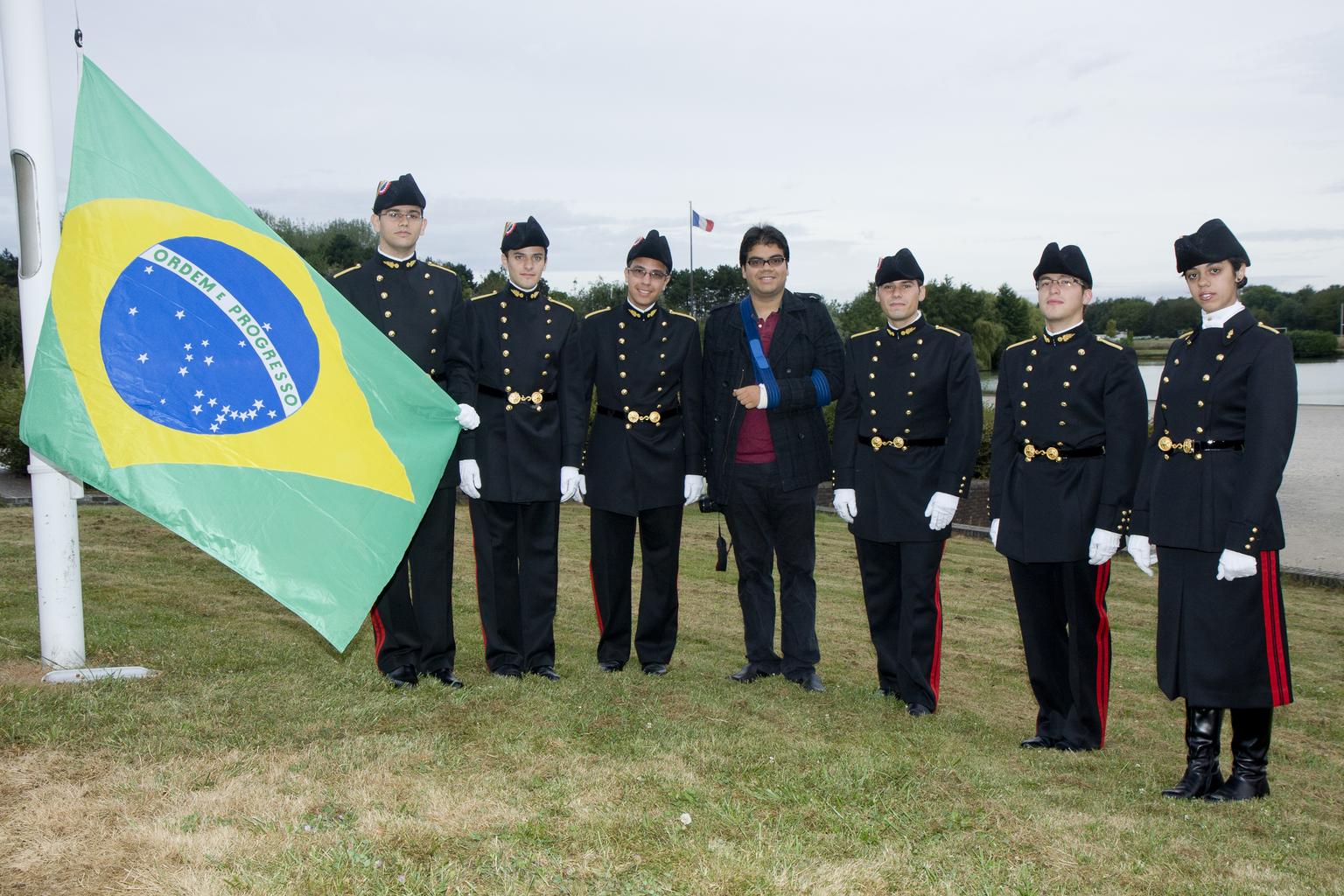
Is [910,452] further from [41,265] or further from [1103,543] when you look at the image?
[41,265]

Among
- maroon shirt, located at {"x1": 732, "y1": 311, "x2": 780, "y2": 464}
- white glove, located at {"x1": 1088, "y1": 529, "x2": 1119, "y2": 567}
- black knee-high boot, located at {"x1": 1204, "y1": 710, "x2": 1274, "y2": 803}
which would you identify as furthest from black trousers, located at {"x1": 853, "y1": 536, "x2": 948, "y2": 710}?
black knee-high boot, located at {"x1": 1204, "y1": 710, "x2": 1274, "y2": 803}

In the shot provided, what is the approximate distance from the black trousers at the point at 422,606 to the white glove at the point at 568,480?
0.56 m

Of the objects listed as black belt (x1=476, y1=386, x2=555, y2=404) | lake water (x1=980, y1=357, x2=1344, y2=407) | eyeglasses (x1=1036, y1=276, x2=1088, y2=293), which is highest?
eyeglasses (x1=1036, y1=276, x2=1088, y2=293)

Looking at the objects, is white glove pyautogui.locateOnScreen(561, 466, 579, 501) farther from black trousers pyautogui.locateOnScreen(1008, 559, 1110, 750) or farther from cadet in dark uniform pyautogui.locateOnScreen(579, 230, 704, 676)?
black trousers pyautogui.locateOnScreen(1008, 559, 1110, 750)

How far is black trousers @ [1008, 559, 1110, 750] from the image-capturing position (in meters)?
4.99

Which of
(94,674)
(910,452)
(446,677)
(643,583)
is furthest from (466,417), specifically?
(910,452)

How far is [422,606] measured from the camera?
554 centimetres

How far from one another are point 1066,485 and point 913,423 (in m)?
0.85

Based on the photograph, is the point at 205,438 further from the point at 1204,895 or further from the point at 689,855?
the point at 1204,895

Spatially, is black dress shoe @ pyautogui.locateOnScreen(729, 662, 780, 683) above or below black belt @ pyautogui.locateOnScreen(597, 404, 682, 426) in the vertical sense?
below

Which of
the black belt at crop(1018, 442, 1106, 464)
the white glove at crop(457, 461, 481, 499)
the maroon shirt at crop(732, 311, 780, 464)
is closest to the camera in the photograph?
the black belt at crop(1018, 442, 1106, 464)

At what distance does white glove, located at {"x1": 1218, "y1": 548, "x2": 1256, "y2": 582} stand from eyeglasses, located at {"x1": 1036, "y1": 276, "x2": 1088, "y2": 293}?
1.35 meters

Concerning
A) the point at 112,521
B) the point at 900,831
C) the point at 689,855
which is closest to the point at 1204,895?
the point at 900,831

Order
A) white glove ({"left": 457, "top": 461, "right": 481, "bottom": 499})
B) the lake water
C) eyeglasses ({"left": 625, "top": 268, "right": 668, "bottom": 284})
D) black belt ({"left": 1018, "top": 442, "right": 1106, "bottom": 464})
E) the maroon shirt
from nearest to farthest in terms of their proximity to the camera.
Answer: black belt ({"left": 1018, "top": 442, "right": 1106, "bottom": 464}) → white glove ({"left": 457, "top": 461, "right": 481, "bottom": 499}) → eyeglasses ({"left": 625, "top": 268, "right": 668, "bottom": 284}) → the maroon shirt → the lake water
